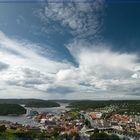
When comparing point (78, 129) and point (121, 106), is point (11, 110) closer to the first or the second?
point (121, 106)

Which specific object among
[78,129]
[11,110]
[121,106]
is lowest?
[78,129]

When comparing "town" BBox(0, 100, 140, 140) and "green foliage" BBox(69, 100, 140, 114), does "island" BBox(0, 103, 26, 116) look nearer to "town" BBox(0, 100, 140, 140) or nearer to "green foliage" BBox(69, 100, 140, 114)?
"green foliage" BBox(69, 100, 140, 114)

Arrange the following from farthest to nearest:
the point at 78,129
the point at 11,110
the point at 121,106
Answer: the point at 121,106
the point at 11,110
the point at 78,129

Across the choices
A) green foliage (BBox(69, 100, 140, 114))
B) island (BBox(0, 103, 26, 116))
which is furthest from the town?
island (BBox(0, 103, 26, 116))

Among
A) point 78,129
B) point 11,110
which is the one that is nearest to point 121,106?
point 11,110

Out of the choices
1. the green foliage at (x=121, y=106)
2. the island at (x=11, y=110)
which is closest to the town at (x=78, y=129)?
the green foliage at (x=121, y=106)

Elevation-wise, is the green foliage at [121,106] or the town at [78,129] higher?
the green foliage at [121,106]

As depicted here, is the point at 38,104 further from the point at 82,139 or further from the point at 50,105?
the point at 82,139

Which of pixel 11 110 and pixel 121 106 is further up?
pixel 121 106

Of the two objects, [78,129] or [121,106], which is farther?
[121,106]

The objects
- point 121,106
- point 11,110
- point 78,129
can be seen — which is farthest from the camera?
→ point 121,106

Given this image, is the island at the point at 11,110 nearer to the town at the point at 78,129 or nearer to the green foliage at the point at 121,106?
the green foliage at the point at 121,106
